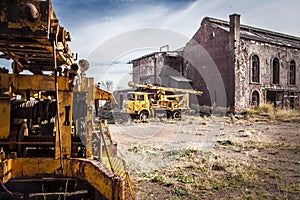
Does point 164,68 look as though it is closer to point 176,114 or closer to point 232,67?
point 232,67

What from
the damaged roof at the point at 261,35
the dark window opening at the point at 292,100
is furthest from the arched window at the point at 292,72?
the damaged roof at the point at 261,35

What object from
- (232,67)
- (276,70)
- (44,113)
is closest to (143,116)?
(232,67)

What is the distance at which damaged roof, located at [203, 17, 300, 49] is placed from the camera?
26.7 meters

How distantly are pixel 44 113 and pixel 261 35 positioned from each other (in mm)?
31693

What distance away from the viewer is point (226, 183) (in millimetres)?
4988

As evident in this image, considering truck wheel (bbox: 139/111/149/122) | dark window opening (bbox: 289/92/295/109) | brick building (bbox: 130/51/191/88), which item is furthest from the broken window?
truck wheel (bbox: 139/111/149/122)

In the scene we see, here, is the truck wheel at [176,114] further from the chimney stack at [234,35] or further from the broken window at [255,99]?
the broken window at [255,99]

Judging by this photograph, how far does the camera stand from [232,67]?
947 inches

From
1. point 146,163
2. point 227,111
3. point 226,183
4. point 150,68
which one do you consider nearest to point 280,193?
point 226,183

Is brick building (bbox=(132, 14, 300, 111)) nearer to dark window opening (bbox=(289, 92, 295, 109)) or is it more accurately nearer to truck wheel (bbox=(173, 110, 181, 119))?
dark window opening (bbox=(289, 92, 295, 109))

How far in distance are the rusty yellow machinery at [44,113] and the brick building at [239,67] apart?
71.6 ft

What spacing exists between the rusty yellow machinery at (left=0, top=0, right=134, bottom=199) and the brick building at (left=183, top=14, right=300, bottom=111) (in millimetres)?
21813

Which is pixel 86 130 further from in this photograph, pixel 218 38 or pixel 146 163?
pixel 218 38

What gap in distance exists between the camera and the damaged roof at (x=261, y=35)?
26.7 meters
